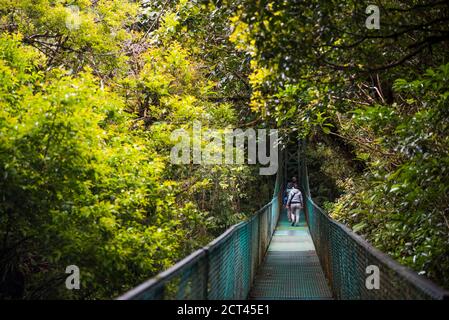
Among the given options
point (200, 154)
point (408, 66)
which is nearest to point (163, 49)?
point (200, 154)

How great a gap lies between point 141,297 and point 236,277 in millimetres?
2968

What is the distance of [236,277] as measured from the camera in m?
5.01

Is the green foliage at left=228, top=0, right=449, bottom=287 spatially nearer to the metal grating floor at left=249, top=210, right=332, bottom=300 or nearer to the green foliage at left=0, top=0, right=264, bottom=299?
the green foliage at left=0, top=0, right=264, bottom=299

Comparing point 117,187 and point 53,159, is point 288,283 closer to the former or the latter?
point 117,187

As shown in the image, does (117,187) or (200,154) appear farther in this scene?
(200,154)

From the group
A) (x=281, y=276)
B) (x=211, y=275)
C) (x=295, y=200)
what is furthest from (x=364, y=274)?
(x=295, y=200)

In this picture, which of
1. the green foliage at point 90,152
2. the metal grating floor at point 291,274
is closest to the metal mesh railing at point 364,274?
the metal grating floor at point 291,274

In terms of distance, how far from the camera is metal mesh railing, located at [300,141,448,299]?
7.91ft

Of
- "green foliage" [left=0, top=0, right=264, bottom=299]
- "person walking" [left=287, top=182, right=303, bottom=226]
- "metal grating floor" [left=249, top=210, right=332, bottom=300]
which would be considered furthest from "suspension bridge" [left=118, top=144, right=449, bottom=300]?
"person walking" [left=287, top=182, right=303, bottom=226]

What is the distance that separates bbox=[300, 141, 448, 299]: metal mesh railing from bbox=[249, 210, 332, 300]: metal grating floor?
490 millimetres

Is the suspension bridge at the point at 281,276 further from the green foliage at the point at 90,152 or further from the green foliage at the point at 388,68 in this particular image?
the green foliage at the point at 90,152

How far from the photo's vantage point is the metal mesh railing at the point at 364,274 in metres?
2.41
